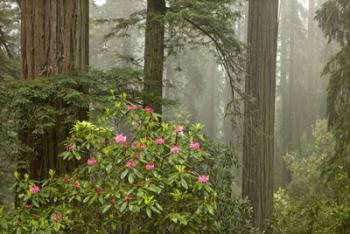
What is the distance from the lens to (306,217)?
606cm

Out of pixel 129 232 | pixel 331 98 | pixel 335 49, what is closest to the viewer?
pixel 129 232

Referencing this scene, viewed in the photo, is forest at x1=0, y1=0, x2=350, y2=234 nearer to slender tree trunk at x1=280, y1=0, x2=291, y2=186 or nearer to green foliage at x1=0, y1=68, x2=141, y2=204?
green foliage at x1=0, y1=68, x2=141, y2=204

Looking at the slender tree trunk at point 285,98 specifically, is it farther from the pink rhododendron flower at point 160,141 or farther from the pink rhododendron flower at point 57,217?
the pink rhododendron flower at point 57,217

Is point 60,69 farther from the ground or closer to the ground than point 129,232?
farther from the ground

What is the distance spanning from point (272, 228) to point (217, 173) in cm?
190

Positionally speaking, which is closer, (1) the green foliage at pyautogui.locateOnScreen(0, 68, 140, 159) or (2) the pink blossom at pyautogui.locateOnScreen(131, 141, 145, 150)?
(2) the pink blossom at pyautogui.locateOnScreen(131, 141, 145, 150)

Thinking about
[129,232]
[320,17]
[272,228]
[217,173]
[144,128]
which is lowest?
[272,228]

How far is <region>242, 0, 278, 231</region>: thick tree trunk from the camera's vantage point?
7316 mm

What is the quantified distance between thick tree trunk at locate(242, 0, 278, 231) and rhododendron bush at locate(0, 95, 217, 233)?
3323 millimetres

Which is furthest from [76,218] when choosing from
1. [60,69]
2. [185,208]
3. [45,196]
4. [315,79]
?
[315,79]

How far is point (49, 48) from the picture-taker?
4.58 meters

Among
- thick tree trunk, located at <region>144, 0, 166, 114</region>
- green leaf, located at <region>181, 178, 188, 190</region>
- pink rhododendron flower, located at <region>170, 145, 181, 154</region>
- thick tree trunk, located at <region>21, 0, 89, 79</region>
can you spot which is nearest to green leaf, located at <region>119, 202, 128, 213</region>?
green leaf, located at <region>181, 178, 188, 190</region>

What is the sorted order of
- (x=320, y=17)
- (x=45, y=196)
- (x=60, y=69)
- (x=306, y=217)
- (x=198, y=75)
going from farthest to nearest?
(x=198, y=75)
(x=320, y=17)
(x=306, y=217)
(x=60, y=69)
(x=45, y=196)

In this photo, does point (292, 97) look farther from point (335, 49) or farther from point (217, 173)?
point (217, 173)
